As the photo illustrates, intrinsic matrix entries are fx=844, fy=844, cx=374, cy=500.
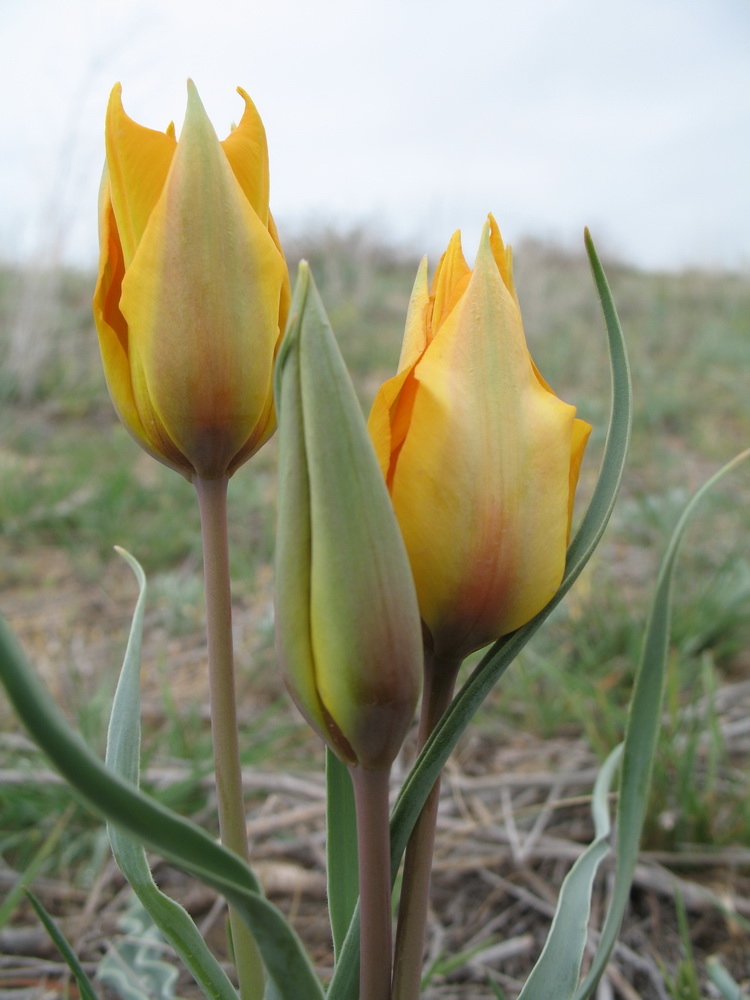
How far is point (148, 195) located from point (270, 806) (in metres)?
0.88

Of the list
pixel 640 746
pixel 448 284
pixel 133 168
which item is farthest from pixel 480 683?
pixel 133 168

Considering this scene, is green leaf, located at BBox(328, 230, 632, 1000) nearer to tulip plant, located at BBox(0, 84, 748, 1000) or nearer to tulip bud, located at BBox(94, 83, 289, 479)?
tulip plant, located at BBox(0, 84, 748, 1000)

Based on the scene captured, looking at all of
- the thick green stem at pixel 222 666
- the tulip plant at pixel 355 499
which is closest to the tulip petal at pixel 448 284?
the tulip plant at pixel 355 499

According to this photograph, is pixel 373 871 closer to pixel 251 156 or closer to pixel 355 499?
pixel 355 499

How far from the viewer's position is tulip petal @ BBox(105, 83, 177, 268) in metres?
0.39

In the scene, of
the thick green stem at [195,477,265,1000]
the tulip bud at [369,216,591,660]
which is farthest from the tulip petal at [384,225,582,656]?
the thick green stem at [195,477,265,1000]

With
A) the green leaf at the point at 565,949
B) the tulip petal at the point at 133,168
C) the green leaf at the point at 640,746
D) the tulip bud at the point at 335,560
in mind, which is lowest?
the green leaf at the point at 565,949

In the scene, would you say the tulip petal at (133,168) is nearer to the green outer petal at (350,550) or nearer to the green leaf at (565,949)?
the green outer petal at (350,550)

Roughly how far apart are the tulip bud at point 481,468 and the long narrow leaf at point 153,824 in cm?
13

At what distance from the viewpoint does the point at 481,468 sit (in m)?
0.35

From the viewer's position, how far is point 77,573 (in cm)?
201

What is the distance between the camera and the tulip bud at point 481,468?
35cm

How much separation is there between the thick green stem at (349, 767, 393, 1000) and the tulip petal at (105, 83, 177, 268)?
0.26 metres

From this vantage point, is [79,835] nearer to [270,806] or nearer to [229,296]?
[270,806]
